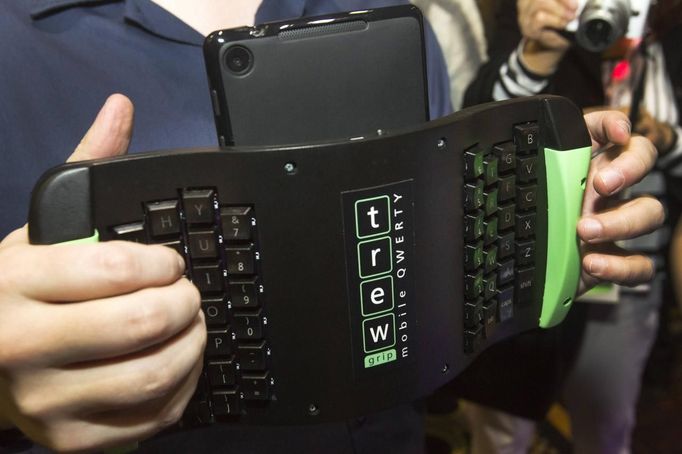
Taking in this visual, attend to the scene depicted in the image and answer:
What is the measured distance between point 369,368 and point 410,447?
198 mm

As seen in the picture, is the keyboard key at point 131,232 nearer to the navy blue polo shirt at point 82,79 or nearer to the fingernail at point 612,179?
the navy blue polo shirt at point 82,79

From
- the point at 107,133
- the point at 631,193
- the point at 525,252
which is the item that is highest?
the point at 107,133

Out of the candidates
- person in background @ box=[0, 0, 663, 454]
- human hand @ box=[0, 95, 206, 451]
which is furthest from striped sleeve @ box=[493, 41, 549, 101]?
human hand @ box=[0, 95, 206, 451]

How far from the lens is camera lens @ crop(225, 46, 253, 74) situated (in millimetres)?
352

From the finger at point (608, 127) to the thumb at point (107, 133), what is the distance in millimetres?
321

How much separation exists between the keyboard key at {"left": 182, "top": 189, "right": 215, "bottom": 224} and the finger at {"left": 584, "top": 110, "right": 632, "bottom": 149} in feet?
0.96

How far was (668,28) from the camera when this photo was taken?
2.81 ft

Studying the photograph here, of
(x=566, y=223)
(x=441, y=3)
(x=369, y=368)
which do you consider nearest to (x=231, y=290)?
(x=369, y=368)

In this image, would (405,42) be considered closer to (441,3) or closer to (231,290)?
(231,290)

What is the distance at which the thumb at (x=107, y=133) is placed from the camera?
35 centimetres

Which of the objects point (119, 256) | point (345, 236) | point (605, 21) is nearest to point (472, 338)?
point (345, 236)

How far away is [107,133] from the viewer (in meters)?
0.35

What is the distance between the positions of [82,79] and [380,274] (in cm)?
25

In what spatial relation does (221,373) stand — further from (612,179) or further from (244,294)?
(612,179)
